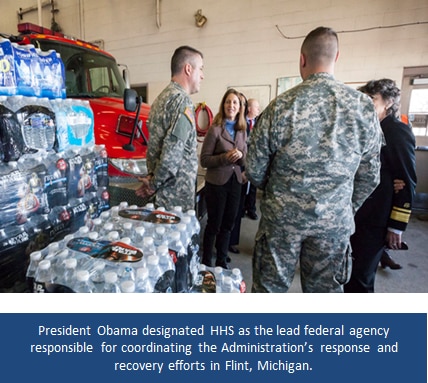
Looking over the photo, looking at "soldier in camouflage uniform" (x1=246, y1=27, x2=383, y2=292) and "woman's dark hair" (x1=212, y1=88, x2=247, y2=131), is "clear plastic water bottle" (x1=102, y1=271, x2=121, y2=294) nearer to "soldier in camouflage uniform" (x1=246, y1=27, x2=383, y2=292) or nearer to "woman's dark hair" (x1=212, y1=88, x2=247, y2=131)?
"soldier in camouflage uniform" (x1=246, y1=27, x2=383, y2=292)

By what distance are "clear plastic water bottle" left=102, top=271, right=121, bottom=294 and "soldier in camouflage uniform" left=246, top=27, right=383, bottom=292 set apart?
81 centimetres

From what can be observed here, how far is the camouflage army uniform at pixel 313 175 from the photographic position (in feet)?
3.91

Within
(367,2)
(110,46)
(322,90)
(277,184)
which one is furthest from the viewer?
(110,46)

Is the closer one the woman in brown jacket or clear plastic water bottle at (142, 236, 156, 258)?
clear plastic water bottle at (142, 236, 156, 258)

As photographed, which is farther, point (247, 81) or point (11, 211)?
point (247, 81)

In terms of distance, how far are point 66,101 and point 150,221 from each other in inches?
25.9

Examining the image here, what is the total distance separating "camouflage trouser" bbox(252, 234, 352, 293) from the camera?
1.29 m

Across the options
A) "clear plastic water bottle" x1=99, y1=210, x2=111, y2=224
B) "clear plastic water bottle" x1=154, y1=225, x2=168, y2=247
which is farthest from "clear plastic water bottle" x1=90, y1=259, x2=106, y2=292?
"clear plastic water bottle" x1=99, y1=210, x2=111, y2=224

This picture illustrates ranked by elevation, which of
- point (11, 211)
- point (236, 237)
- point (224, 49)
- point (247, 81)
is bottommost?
point (236, 237)

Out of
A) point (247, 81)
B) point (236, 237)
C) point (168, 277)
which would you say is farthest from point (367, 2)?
point (168, 277)

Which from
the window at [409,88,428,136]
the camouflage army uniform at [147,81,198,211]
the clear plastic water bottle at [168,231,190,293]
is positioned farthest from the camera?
the window at [409,88,428,136]

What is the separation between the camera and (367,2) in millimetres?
4000

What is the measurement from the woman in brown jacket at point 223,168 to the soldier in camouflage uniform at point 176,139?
2.04 ft

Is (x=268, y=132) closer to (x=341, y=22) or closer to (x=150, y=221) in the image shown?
(x=150, y=221)
